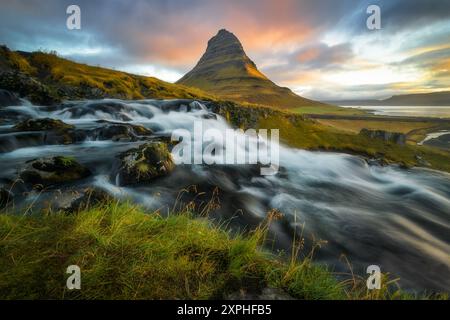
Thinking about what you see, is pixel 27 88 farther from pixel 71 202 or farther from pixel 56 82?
pixel 71 202

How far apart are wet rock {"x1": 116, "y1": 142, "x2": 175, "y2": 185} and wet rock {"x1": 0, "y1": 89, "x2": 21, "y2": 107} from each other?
1681cm

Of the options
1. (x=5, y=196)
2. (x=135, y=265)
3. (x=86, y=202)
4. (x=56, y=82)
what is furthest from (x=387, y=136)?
(x=56, y=82)

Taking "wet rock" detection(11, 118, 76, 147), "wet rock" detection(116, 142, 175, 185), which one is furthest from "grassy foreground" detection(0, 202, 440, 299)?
"wet rock" detection(11, 118, 76, 147)

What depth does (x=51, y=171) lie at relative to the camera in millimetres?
9828

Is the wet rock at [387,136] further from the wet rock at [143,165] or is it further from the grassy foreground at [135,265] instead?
the grassy foreground at [135,265]

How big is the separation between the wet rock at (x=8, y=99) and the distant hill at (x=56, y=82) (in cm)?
118

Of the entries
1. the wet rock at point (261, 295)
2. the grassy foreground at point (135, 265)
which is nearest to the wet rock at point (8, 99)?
the grassy foreground at point (135, 265)

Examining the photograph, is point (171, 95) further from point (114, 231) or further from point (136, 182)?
point (114, 231)

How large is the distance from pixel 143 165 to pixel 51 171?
3.37 meters

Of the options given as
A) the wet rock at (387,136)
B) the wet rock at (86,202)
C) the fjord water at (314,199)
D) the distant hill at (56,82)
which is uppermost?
the distant hill at (56,82)

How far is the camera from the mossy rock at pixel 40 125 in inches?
625

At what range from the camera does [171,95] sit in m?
44.6

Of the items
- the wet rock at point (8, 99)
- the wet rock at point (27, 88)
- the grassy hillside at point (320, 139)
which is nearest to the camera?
the wet rock at point (8, 99)

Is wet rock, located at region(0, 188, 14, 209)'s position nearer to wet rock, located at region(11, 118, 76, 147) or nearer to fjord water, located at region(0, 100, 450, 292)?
fjord water, located at region(0, 100, 450, 292)
